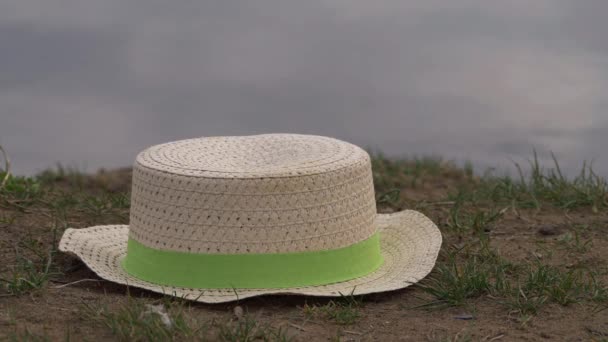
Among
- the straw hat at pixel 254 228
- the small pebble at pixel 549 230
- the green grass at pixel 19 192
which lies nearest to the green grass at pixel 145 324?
the straw hat at pixel 254 228

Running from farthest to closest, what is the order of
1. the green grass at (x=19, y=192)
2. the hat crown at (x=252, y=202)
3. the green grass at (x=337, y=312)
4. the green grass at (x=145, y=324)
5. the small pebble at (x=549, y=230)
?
the green grass at (x=19, y=192) < the small pebble at (x=549, y=230) < the hat crown at (x=252, y=202) < the green grass at (x=337, y=312) < the green grass at (x=145, y=324)

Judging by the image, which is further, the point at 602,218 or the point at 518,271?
the point at 602,218

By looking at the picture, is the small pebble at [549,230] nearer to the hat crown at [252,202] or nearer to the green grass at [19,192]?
the hat crown at [252,202]

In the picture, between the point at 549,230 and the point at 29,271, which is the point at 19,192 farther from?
the point at 549,230

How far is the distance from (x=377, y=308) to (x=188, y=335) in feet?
3.40

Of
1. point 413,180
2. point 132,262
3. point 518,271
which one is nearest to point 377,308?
point 518,271

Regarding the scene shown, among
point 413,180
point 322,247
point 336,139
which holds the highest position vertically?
point 336,139

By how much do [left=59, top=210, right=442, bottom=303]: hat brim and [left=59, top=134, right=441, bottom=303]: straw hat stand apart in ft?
0.04

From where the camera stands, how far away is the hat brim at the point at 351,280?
4.38 m

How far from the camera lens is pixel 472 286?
4438 mm

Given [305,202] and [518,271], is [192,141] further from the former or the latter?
[518,271]

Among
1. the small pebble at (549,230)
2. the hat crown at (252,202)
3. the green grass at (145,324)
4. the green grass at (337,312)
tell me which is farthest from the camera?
the small pebble at (549,230)

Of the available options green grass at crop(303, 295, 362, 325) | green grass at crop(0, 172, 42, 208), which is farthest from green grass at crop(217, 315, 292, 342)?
green grass at crop(0, 172, 42, 208)

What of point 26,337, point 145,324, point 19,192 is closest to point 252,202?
point 145,324
